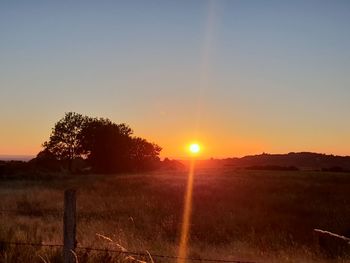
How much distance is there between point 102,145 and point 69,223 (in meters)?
68.0

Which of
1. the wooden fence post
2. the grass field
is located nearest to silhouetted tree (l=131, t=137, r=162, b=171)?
the grass field

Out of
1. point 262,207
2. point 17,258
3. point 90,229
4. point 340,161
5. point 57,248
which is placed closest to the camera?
point 17,258

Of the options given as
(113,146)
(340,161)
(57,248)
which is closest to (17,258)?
(57,248)

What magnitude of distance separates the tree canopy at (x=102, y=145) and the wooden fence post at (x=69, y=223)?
66324 mm

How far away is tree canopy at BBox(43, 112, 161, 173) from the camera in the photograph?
73562mm

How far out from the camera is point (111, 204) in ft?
69.8

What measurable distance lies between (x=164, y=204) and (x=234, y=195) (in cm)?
604

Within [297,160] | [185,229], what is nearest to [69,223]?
[185,229]

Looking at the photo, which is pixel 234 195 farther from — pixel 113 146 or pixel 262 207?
pixel 113 146

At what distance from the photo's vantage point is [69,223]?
654 centimetres

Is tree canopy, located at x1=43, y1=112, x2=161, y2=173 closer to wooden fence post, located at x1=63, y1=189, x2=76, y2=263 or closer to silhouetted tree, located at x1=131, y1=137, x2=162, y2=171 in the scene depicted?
silhouetted tree, located at x1=131, y1=137, x2=162, y2=171

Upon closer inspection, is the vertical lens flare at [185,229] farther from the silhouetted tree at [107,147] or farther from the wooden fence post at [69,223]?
the silhouetted tree at [107,147]

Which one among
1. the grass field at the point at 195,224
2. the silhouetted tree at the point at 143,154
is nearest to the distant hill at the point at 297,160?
the silhouetted tree at the point at 143,154

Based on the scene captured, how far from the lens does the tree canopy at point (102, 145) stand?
7356 centimetres
